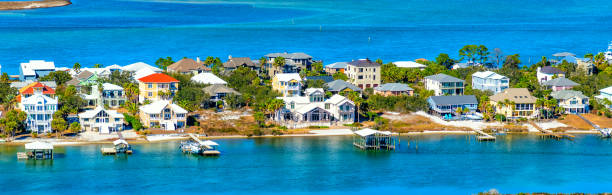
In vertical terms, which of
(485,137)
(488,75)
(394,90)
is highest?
(488,75)

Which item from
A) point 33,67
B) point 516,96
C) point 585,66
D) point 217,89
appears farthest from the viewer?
point 585,66

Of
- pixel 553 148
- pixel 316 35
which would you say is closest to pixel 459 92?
pixel 553 148

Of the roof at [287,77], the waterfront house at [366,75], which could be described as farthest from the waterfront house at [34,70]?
the waterfront house at [366,75]

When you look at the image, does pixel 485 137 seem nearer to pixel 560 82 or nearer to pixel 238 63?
pixel 560 82

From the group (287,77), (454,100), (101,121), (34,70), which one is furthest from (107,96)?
(454,100)

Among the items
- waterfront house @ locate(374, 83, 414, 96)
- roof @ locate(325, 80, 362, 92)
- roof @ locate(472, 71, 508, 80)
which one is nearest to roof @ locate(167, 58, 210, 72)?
roof @ locate(325, 80, 362, 92)

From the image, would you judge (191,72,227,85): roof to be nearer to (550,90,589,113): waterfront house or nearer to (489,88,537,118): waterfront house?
(489,88,537,118): waterfront house

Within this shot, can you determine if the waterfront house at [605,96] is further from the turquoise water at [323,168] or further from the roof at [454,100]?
the roof at [454,100]
